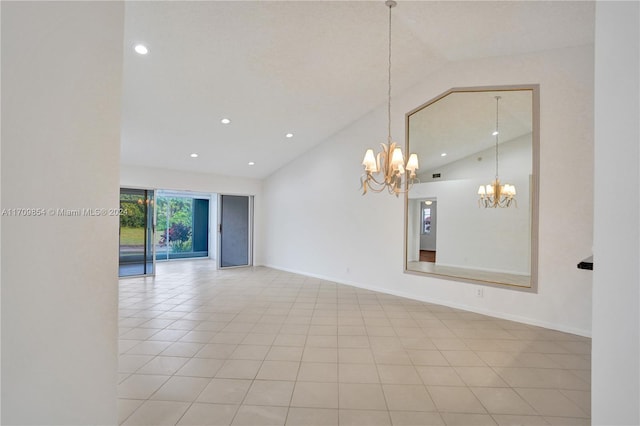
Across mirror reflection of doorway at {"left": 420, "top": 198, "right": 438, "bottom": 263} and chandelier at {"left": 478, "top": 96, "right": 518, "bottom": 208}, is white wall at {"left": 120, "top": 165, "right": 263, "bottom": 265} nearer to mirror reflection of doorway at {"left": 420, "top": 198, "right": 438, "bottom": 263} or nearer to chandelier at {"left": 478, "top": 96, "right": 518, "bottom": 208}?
mirror reflection of doorway at {"left": 420, "top": 198, "right": 438, "bottom": 263}

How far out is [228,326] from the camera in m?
3.55

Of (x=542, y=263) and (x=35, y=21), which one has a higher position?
(x=35, y=21)

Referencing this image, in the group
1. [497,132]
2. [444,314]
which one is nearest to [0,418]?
[444,314]

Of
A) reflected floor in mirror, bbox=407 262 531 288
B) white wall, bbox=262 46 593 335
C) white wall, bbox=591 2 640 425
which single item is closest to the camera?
white wall, bbox=591 2 640 425

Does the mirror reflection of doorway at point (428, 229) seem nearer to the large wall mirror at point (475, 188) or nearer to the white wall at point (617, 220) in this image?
the large wall mirror at point (475, 188)

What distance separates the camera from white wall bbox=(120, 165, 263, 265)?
253 inches

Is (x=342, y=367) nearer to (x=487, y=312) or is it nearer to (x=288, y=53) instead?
(x=487, y=312)

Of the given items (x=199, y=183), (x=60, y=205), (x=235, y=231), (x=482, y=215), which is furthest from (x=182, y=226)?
(x=60, y=205)

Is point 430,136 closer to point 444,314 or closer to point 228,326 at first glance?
point 444,314

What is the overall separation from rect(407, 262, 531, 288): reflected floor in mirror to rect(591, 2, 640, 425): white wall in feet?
11.0

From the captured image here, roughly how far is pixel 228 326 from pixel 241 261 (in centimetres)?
489

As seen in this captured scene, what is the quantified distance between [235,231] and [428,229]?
18.3 feet

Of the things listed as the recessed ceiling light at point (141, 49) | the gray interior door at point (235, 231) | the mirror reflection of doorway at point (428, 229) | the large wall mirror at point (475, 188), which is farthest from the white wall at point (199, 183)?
the mirror reflection of doorway at point (428, 229)

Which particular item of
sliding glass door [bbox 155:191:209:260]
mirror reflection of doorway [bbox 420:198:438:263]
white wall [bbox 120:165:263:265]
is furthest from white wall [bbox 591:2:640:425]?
sliding glass door [bbox 155:191:209:260]
